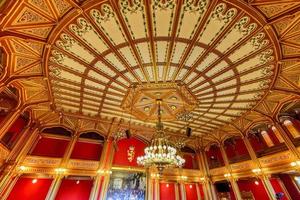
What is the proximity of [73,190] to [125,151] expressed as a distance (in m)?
3.54

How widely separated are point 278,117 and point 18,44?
40.7 feet

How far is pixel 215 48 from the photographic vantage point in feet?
16.5

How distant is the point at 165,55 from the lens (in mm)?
5340

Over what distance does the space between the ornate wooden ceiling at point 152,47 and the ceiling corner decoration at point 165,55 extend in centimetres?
3

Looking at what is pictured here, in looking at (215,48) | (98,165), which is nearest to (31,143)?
(98,165)

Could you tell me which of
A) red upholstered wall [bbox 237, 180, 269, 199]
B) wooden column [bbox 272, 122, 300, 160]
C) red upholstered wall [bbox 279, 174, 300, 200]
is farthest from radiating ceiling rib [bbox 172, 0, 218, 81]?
red upholstered wall [bbox 279, 174, 300, 200]

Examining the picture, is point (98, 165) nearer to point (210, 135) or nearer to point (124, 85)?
point (124, 85)

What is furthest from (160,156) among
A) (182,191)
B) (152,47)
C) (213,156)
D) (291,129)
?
(213,156)

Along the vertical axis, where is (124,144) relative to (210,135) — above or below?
below

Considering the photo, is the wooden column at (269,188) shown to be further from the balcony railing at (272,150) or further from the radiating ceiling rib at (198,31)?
the radiating ceiling rib at (198,31)

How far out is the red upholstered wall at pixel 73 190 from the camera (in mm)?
8453

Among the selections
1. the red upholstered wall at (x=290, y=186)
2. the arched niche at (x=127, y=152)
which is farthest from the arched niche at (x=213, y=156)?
the arched niche at (x=127, y=152)

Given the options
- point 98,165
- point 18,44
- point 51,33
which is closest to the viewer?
point 51,33

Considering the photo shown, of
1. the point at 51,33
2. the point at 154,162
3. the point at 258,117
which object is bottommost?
the point at 154,162
